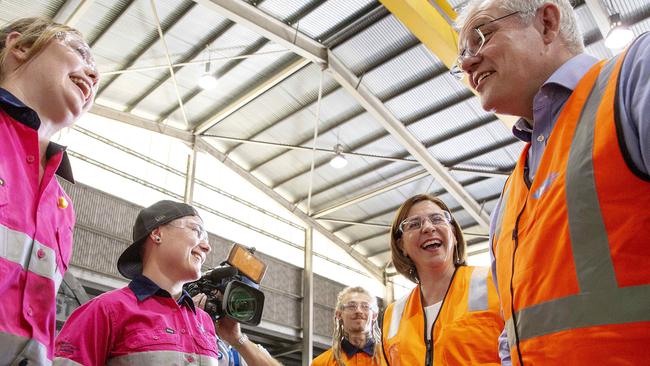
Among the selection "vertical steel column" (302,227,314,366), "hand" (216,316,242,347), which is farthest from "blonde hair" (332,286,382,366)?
"vertical steel column" (302,227,314,366)

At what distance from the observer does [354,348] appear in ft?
16.4

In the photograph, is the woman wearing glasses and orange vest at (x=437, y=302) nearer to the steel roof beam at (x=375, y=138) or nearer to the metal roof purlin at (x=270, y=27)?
the metal roof purlin at (x=270, y=27)

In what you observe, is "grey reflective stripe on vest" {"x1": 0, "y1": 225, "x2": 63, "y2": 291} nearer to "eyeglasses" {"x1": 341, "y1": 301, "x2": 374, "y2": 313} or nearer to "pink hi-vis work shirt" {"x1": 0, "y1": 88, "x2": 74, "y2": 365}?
"pink hi-vis work shirt" {"x1": 0, "y1": 88, "x2": 74, "y2": 365}

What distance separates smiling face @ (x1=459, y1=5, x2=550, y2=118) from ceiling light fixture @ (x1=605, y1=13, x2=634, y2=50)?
731 centimetres

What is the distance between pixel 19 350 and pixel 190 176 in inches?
479

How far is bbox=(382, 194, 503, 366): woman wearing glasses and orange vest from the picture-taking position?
2.29m

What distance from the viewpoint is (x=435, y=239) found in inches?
116

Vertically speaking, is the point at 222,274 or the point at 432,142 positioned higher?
the point at 432,142

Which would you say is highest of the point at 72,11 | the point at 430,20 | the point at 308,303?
the point at 72,11

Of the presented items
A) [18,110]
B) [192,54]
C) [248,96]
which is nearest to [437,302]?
[18,110]

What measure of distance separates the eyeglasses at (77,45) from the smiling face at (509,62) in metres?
1.27

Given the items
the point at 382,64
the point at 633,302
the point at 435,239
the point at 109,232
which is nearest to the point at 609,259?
the point at 633,302

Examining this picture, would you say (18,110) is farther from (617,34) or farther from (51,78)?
(617,34)

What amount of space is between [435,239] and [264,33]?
24.4ft
